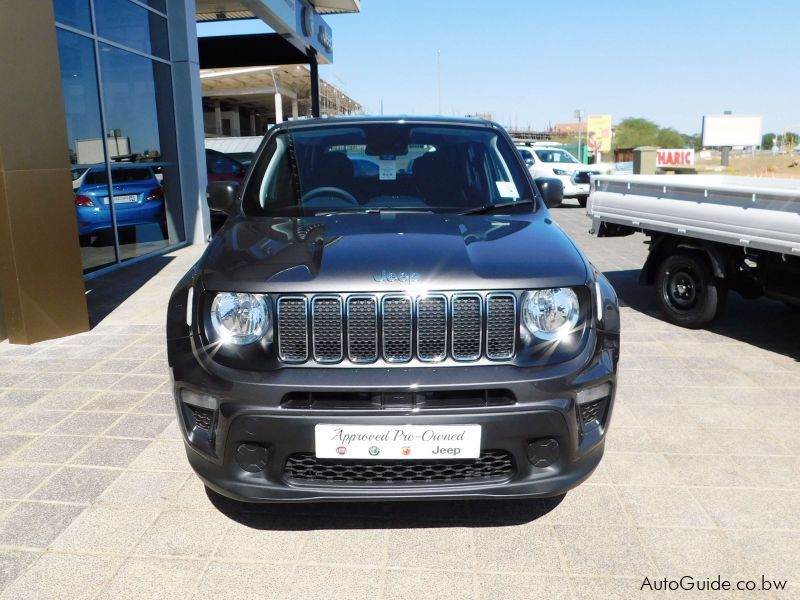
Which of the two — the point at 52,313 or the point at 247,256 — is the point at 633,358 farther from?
the point at 52,313

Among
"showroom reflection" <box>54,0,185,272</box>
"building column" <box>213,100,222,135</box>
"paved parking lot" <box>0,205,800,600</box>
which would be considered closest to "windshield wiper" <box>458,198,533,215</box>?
"paved parking lot" <box>0,205,800,600</box>

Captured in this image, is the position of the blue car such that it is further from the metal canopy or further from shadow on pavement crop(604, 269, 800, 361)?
the metal canopy

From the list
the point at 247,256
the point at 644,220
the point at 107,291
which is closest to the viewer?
the point at 247,256

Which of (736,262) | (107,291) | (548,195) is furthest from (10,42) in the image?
(736,262)

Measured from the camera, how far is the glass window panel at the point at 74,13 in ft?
26.9

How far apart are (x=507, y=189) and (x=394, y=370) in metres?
1.68

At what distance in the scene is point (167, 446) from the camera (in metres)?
3.74

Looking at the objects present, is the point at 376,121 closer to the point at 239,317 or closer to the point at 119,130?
the point at 239,317

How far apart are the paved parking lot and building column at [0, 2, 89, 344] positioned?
1383 millimetres

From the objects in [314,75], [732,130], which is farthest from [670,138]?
[314,75]

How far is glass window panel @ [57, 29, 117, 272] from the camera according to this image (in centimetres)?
845

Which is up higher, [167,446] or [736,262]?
[736,262]

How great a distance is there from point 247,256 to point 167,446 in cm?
148

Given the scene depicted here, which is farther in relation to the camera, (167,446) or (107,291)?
(107,291)
